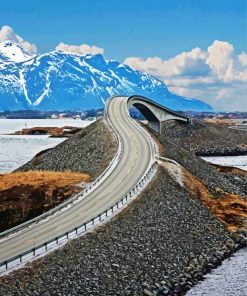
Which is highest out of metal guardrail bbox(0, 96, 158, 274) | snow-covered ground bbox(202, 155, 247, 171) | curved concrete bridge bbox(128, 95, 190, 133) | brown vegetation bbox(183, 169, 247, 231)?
curved concrete bridge bbox(128, 95, 190, 133)

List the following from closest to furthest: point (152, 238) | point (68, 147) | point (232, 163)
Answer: point (152, 238)
point (68, 147)
point (232, 163)

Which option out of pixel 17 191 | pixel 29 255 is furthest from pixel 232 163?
pixel 29 255

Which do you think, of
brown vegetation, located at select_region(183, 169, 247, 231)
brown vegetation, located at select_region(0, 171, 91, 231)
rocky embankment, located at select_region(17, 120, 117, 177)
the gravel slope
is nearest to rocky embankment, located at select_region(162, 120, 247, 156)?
rocky embankment, located at select_region(17, 120, 117, 177)

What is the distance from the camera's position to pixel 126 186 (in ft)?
211

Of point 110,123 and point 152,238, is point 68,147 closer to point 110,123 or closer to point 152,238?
point 110,123

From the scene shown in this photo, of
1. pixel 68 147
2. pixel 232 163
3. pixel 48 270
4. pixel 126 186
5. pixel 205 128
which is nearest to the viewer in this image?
pixel 48 270

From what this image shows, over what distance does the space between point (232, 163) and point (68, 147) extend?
47.9 m

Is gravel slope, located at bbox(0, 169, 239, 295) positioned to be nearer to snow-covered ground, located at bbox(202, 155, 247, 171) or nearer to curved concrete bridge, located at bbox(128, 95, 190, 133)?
snow-covered ground, located at bbox(202, 155, 247, 171)

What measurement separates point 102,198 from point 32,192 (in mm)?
10696

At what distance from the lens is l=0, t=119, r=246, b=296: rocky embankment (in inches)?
1481

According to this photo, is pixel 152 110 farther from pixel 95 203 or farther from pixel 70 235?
pixel 70 235

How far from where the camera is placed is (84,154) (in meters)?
89.5

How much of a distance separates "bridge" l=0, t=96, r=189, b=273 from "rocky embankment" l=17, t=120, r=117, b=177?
1.85m

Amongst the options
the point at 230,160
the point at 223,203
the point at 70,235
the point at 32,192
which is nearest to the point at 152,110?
the point at 230,160
